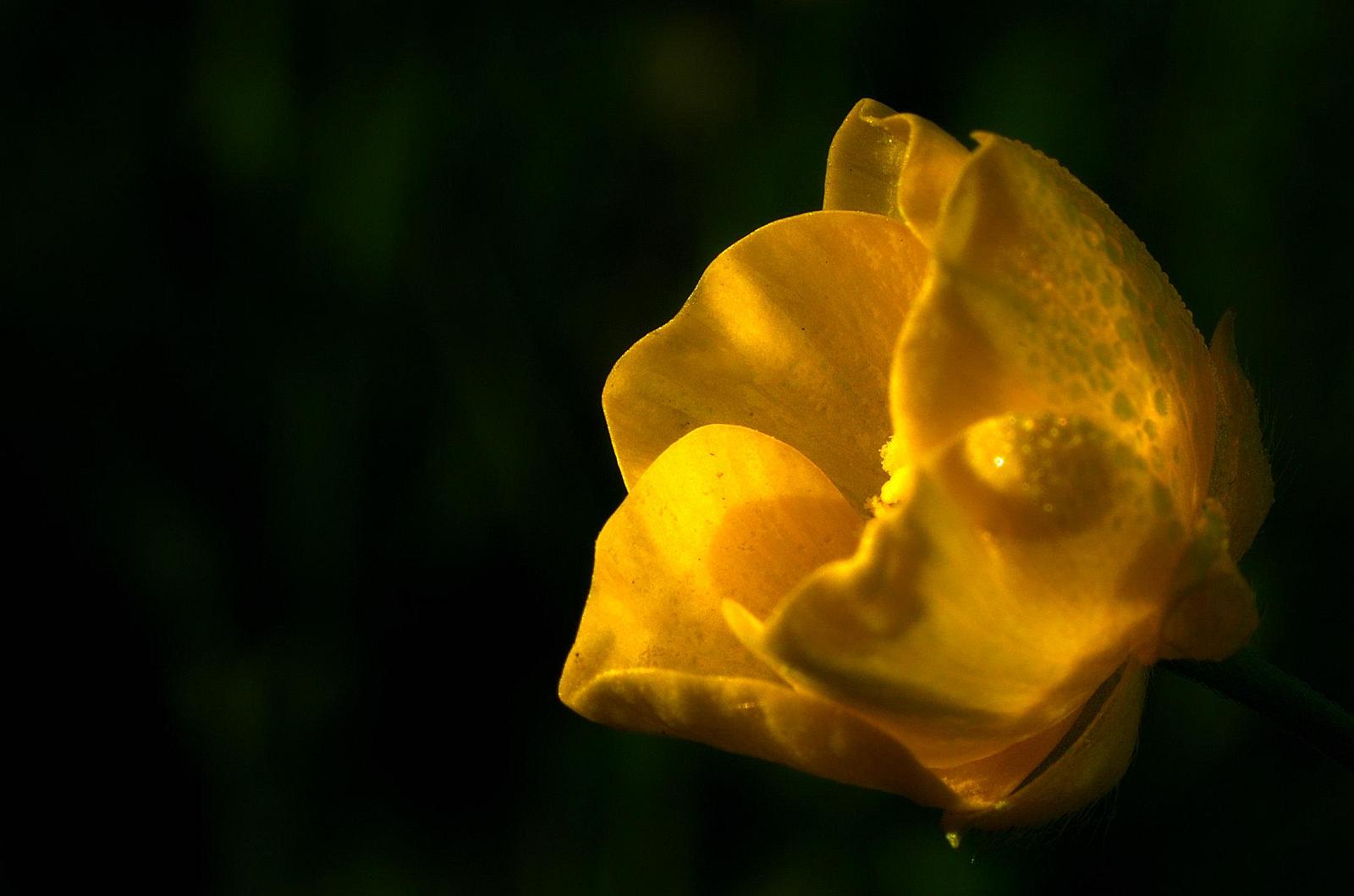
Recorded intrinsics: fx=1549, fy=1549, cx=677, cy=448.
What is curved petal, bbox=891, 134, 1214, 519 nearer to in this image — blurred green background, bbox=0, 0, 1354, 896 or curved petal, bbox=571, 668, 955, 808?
curved petal, bbox=571, 668, 955, 808

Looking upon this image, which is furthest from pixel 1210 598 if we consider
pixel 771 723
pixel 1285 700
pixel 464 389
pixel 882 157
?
pixel 464 389

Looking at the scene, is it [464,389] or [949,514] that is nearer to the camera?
[949,514]

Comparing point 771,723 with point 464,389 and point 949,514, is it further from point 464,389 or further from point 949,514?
point 464,389

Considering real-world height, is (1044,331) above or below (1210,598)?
above

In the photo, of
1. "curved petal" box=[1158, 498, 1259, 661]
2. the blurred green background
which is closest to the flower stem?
"curved petal" box=[1158, 498, 1259, 661]

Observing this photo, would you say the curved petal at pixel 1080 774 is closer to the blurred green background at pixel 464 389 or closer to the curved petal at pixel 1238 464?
the curved petal at pixel 1238 464

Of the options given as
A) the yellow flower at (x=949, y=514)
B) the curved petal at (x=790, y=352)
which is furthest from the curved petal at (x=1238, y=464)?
the curved petal at (x=790, y=352)

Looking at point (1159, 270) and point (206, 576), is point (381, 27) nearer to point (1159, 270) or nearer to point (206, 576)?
point (206, 576)
